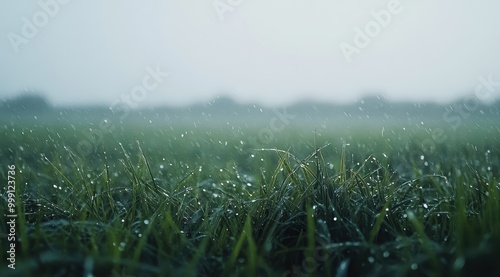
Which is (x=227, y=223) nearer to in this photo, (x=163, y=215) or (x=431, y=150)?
(x=163, y=215)

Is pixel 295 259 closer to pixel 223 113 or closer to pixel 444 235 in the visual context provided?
pixel 444 235

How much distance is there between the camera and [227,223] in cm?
173

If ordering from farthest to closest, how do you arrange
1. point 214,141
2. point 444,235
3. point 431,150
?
point 214,141
point 431,150
point 444,235

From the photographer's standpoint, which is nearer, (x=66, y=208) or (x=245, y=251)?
(x=245, y=251)

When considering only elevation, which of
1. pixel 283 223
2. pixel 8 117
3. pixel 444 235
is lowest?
pixel 444 235

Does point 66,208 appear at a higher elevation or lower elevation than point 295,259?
higher

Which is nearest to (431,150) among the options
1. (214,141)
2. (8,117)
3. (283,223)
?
(214,141)

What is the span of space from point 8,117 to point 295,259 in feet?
18.4

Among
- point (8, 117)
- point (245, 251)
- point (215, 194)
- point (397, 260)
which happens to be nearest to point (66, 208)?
point (215, 194)

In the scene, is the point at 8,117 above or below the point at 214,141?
above

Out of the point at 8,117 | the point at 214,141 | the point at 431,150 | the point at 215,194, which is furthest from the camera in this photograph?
the point at 8,117

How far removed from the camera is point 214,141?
4.86m

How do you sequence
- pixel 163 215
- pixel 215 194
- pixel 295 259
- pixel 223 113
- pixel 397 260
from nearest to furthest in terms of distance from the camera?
pixel 397 260, pixel 295 259, pixel 163 215, pixel 215 194, pixel 223 113

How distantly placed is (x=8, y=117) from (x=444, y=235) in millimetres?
5751
